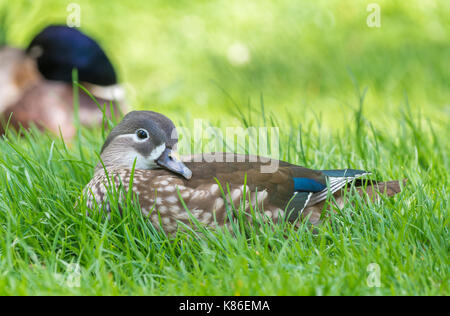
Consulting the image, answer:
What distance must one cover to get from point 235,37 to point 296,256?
4656 millimetres

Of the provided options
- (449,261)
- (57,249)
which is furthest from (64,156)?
(449,261)

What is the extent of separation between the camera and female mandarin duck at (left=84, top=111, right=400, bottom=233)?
8.76ft

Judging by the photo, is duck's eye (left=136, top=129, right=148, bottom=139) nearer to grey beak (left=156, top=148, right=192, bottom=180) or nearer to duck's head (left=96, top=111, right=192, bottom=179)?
duck's head (left=96, top=111, right=192, bottom=179)

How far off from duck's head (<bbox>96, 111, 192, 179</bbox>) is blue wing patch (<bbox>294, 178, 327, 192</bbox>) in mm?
492

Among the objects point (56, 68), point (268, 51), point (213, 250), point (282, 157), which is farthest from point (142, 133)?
point (268, 51)

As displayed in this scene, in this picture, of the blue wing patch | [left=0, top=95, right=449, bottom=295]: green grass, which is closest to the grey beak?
[left=0, top=95, right=449, bottom=295]: green grass

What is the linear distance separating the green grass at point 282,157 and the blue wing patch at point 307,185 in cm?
20

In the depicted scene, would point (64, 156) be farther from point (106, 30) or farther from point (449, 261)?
point (106, 30)

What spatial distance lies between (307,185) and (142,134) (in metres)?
0.79

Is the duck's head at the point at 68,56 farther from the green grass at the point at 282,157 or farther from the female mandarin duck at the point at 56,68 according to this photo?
the green grass at the point at 282,157

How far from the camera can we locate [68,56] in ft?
19.1

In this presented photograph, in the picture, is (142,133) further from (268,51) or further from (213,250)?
(268,51)

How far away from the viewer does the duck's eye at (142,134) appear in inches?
113

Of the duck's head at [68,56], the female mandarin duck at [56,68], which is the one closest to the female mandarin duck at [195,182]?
the female mandarin duck at [56,68]
